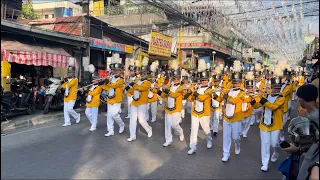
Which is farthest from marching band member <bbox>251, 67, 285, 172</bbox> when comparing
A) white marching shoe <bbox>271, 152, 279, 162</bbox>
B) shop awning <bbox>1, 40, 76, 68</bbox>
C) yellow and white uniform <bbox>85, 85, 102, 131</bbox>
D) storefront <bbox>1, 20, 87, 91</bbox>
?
shop awning <bbox>1, 40, 76, 68</bbox>

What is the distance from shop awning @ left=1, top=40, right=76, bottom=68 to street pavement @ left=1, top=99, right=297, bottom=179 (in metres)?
2.98

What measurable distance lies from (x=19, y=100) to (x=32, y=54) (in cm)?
177

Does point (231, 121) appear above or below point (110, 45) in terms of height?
below

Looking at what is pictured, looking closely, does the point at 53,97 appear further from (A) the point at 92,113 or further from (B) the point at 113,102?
(B) the point at 113,102

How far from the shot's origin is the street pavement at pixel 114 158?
483 centimetres

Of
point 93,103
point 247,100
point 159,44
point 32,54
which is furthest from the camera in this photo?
point 159,44

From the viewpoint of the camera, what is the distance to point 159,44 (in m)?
15.7

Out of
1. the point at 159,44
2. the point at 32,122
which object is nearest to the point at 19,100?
the point at 32,122

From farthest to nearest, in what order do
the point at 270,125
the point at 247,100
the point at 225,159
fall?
the point at 247,100 < the point at 225,159 < the point at 270,125

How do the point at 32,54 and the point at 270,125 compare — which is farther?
the point at 32,54

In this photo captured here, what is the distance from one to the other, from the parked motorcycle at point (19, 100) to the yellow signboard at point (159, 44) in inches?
269

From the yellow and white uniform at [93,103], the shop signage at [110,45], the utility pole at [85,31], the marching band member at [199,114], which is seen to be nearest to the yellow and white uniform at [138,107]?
the yellow and white uniform at [93,103]

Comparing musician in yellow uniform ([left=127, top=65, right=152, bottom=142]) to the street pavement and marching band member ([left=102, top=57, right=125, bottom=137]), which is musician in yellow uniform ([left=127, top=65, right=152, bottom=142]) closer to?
the street pavement

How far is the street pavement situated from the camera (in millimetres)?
4832
